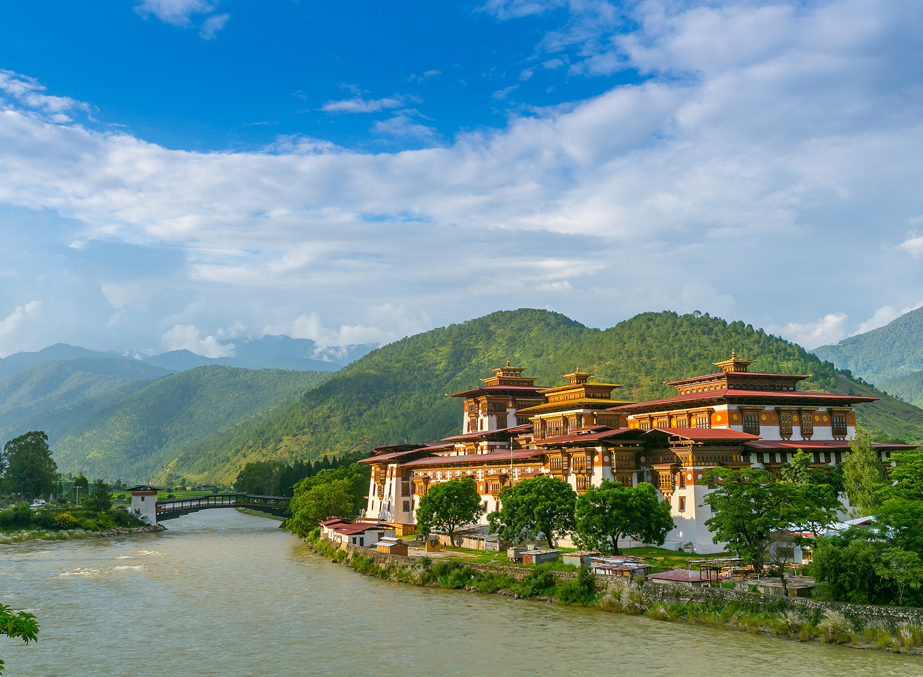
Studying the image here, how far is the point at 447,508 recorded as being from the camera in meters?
70.0

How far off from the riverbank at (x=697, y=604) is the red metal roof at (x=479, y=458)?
18574mm

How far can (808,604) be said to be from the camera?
125 ft

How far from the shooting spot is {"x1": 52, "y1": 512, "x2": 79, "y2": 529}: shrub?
109688 millimetres

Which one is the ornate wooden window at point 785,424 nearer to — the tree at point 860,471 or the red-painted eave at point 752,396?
the red-painted eave at point 752,396

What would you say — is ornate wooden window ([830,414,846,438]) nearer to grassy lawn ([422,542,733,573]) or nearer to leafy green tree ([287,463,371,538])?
grassy lawn ([422,542,733,573])

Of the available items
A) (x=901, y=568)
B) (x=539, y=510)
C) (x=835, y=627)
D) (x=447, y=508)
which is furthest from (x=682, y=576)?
(x=447, y=508)

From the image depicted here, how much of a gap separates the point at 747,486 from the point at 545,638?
48.1ft

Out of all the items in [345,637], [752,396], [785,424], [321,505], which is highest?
[752,396]

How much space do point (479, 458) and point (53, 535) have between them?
204ft

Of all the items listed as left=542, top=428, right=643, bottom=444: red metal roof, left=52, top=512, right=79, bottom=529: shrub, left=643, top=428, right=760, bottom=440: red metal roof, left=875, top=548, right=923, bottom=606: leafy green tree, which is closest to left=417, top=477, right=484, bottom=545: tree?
left=542, top=428, right=643, bottom=444: red metal roof

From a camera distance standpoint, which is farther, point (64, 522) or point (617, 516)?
point (64, 522)

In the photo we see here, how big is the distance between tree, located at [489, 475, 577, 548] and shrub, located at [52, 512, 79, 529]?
3009 inches

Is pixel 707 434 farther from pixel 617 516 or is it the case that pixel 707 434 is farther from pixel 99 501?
pixel 99 501

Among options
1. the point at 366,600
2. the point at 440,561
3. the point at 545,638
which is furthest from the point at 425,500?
the point at 545,638
